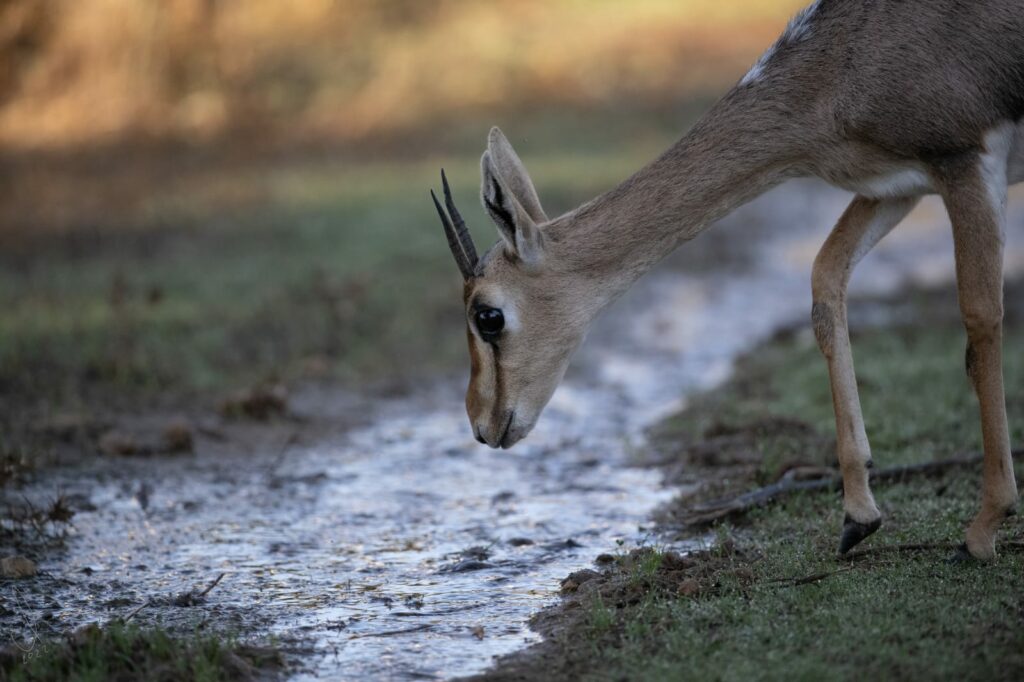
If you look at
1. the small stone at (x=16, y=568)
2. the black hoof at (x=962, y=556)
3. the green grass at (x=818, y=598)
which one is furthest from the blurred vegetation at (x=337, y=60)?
the black hoof at (x=962, y=556)

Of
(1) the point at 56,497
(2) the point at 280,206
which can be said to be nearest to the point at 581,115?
(2) the point at 280,206

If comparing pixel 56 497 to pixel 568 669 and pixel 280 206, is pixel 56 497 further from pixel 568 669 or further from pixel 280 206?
pixel 280 206

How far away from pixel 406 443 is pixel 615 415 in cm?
143

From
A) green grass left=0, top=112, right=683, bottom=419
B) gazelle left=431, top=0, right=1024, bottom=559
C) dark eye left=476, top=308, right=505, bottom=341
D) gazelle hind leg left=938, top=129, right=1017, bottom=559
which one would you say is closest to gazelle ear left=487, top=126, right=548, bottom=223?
gazelle left=431, top=0, right=1024, bottom=559

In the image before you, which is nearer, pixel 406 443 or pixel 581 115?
pixel 406 443

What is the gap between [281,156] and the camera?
16906mm

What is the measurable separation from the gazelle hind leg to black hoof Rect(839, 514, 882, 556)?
36 cm

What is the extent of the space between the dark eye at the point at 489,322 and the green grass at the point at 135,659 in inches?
65.4

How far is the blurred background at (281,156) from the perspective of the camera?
9.43 metres

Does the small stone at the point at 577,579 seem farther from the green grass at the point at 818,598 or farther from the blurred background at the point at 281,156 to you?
the blurred background at the point at 281,156

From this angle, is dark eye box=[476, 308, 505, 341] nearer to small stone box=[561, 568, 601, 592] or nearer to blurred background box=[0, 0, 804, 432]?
small stone box=[561, 568, 601, 592]

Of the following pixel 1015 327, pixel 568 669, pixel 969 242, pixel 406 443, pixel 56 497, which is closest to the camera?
pixel 568 669

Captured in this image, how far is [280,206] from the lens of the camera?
1388 centimetres

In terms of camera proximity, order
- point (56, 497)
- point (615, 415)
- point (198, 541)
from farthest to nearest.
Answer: point (615, 415) → point (56, 497) → point (198, 541)
